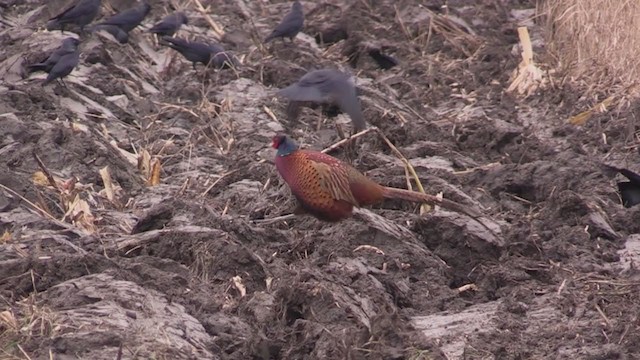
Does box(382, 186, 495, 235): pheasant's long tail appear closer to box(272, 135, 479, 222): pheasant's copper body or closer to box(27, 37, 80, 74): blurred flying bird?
box(272, 135, 479, 222): pheasant's copper body

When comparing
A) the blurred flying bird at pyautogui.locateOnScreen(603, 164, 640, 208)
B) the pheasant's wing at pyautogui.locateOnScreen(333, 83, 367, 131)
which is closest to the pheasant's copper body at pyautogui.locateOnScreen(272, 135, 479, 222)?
the pheasant's wing at pyautogui.locateOnScreen(333, 83, 367, 131)

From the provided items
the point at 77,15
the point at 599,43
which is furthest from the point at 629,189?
the point at 77,15

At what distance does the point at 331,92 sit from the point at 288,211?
3.47 feet

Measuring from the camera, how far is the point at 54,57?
927 centimetres

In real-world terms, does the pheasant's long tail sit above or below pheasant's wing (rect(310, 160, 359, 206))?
below

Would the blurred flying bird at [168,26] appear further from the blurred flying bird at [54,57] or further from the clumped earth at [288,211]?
the blurred flying bird at [54,57]

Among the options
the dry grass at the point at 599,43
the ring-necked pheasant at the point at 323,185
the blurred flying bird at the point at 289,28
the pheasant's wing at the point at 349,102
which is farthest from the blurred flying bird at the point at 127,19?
the ring-necked pheasant at the point at 323,185

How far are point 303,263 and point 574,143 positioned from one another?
345 centimetres

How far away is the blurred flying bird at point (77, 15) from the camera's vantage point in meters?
10.5

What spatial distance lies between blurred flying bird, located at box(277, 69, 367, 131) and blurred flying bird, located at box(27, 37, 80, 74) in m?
1.66

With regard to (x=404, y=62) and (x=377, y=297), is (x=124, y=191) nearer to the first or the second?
(x=377, y=297)

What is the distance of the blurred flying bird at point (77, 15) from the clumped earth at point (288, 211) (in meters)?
0.19

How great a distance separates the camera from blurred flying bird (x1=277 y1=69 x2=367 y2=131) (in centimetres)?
840

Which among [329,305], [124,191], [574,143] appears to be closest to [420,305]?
[329,305]
